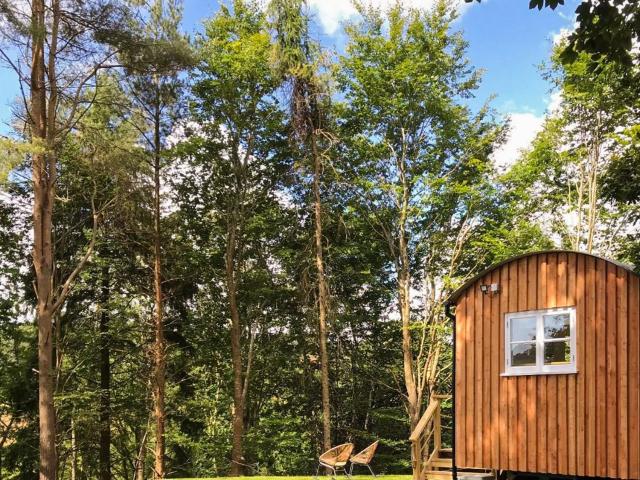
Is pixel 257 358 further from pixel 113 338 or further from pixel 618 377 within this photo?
pixel 618 377

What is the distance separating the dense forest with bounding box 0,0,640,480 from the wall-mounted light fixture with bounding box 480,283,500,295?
22.2 feet

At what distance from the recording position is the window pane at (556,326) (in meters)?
7.41

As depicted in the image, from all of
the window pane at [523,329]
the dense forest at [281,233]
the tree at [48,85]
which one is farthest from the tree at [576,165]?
the tree at [48,85]

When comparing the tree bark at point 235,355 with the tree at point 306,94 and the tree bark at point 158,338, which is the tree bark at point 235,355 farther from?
the tree at point 306,94

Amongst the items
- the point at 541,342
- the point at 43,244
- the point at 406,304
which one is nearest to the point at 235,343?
the point at 406,304

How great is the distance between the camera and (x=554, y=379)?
7.37 metres

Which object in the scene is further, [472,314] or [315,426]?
[315,426]

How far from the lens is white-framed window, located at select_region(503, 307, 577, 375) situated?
24.0 ft

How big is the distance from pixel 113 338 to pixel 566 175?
13528 millimetres

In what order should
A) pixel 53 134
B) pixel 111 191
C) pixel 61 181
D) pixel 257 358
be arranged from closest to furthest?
pixel 53 134 < pixel 111 191 < pixel 61 181 < pixel 257 358

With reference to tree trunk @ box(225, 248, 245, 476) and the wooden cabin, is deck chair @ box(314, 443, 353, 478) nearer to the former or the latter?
the wooden cabin

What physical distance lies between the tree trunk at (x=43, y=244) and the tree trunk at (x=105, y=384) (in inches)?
210

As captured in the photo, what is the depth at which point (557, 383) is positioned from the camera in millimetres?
7340

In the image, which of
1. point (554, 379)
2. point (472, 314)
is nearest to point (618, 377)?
point (554, 379)
